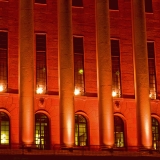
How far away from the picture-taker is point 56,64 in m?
52.4

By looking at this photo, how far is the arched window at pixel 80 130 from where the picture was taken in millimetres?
51328

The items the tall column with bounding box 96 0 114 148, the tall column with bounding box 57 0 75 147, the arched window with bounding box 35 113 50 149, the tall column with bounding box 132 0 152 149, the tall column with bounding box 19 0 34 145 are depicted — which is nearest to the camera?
the tall column with bounding box 19 0 34 145

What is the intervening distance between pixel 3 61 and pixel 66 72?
5778mm

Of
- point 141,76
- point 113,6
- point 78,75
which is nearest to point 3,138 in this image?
point 78,75

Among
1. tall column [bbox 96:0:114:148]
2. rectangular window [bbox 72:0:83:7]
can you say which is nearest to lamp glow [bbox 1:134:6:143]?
tall column [bbox 96:0:114:148]

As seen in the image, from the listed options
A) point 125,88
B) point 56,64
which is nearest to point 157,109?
point 125,88

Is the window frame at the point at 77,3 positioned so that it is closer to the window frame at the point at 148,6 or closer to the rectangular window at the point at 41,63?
the rectangular window at the point at 41,63

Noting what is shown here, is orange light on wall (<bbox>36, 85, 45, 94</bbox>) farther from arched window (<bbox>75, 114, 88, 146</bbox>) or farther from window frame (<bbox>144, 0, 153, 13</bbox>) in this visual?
window frame (<bbox>144, 0, 153, 13</bbox>)

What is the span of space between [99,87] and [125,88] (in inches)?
160

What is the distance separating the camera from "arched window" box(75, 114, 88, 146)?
51328mm

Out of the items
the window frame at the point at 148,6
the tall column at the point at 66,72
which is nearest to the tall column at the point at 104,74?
the tall column at the point at 66,72

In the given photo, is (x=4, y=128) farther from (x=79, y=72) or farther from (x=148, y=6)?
(x=148, y=6)

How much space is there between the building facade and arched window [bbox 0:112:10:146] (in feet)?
0.28

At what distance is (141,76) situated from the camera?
5169 centimetres
